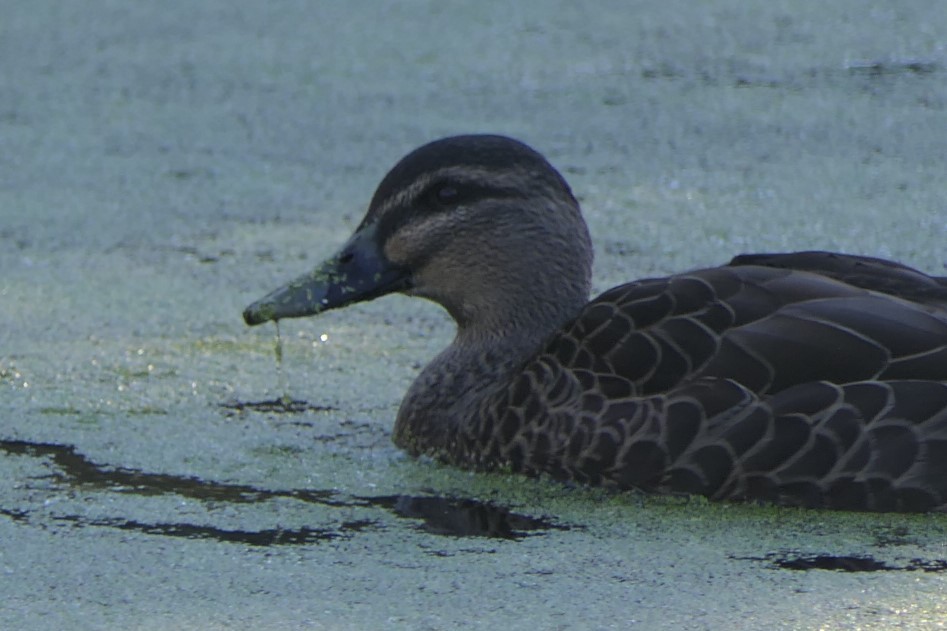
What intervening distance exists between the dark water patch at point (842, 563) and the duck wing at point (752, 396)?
241mm

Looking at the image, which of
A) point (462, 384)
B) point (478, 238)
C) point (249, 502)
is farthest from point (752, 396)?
point (249, 502)

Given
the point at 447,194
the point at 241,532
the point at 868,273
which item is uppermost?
the point at 447,194

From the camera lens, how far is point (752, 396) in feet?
12.5

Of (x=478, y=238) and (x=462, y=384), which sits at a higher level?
(x=478, y=238)

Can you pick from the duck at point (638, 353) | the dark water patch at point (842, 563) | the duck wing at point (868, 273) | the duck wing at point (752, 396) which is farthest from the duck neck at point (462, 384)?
the dark water patch at point (842, 563)

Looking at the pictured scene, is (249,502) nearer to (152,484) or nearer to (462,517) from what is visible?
(152,484)

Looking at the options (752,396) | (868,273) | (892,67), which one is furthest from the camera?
(892,67)

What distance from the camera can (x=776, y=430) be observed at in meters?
3.78

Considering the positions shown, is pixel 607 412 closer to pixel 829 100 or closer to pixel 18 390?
pixel 18 390

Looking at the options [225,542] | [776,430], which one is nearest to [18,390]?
[225,542]

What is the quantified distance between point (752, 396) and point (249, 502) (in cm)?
103

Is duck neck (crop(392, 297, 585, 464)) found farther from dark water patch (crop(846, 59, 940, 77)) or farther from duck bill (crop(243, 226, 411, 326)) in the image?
dark water patch (crop(846, 59, 940, 77))

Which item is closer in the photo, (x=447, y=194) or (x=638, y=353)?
(x=638, y=353)

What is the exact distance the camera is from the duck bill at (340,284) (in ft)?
14.5
